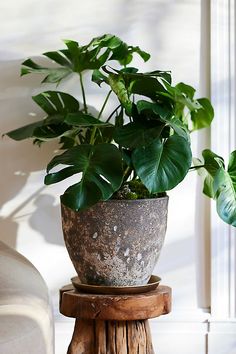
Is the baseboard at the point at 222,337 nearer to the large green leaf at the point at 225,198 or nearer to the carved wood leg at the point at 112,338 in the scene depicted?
the carved wood leg at the point at 112,338

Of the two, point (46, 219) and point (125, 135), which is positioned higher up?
point (125, 135)

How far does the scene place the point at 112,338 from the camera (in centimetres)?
202

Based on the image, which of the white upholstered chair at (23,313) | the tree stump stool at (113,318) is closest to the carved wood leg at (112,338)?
the tree stump stool at (113,318)

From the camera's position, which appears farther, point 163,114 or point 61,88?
point 61,88

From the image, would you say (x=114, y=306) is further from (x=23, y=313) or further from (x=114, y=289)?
(x=23, y=313)

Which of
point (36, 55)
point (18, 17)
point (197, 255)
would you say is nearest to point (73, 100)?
point (36, 55)

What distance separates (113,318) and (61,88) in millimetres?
923

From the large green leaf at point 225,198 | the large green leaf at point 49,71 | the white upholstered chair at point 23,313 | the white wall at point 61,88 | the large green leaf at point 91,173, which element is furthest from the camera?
the white wall at point 61,88

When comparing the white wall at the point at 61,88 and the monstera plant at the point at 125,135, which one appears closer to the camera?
the monstera plant at the point at 125,135

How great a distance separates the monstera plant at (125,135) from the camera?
6.14ft

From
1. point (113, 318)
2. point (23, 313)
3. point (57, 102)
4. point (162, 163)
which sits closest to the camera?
point (23, 313)

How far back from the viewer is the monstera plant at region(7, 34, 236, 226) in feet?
6.14

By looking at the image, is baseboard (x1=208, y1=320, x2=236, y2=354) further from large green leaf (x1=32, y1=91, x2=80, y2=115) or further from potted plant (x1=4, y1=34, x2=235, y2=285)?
large green leaf (x1=32, y1=91, x2=80, y2=115)

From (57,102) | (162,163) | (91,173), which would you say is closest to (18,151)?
(57,102)
